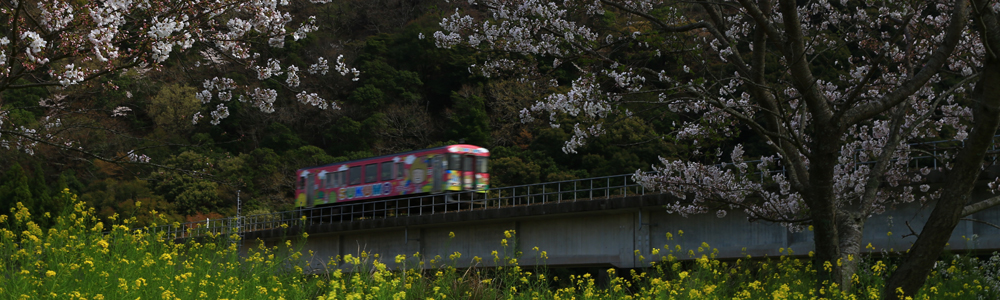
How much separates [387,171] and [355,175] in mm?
1491

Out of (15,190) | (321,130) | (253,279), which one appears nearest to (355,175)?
(15,190)

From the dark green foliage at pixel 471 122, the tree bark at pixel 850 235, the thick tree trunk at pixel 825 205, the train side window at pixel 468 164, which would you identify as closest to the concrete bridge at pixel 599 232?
the train side window at pixel 468 164

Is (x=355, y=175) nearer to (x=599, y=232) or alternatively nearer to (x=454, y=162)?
(x=454, y=162)

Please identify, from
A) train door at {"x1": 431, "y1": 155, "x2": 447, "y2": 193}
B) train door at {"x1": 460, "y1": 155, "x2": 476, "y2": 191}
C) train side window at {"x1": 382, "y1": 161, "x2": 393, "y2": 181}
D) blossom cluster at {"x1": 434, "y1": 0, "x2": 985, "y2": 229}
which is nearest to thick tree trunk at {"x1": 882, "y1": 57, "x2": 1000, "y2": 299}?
blossom cluster at {"x1": 434, "y1": 0, "x2": 985, "y2": 229}

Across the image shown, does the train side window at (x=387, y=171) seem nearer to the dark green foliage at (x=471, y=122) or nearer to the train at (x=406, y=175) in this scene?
the train at (x=406, y=175)

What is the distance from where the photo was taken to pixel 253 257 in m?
8.11

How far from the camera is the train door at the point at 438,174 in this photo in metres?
22.9

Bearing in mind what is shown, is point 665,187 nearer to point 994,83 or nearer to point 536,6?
point 536,6

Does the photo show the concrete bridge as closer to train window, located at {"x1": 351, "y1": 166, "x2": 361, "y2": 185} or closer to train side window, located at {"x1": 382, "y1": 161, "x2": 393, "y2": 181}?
train side window, located at {"x1": 382, "y1": 161, "x2": 393, "y2": 181}

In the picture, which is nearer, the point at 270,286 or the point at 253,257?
the point at 270,286

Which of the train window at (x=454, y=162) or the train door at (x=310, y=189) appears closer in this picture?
the train window at (x=454, y=162)

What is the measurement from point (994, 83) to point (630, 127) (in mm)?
21762

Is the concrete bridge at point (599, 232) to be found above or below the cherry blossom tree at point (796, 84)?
below

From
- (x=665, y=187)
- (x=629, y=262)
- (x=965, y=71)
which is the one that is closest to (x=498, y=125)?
(x=629, y=262)
